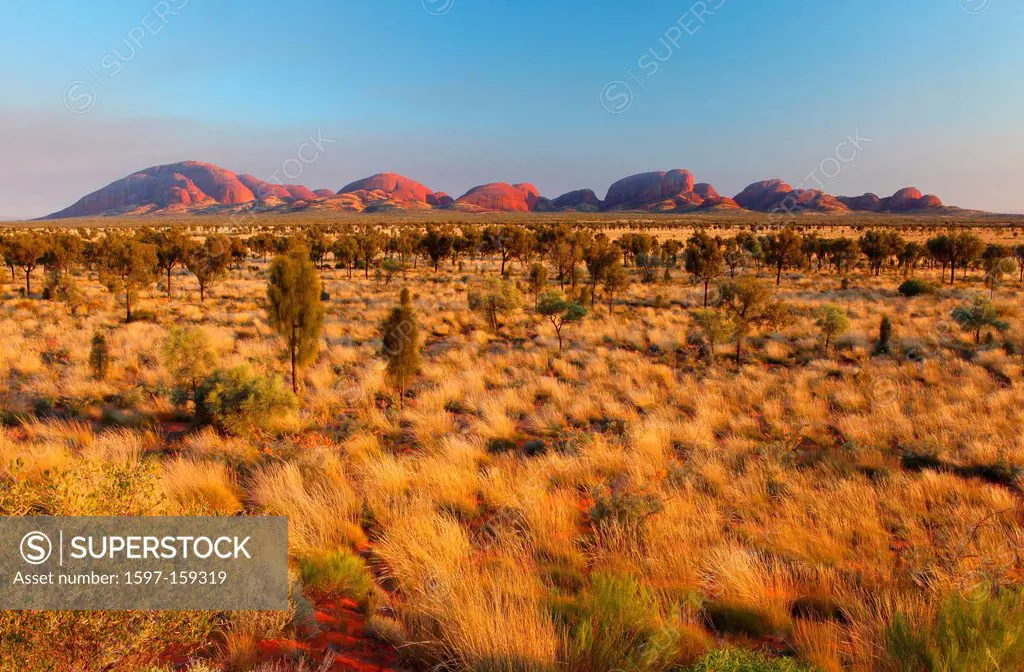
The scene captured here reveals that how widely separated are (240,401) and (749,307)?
15.9m

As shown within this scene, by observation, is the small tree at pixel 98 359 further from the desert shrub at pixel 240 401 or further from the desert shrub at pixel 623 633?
the desert shrub at pixel 623 633

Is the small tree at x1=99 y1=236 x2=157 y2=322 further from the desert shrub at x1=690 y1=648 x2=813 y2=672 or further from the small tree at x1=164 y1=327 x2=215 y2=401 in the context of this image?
the desert shrub at x1=690 y1=648 x2=813 y2=672

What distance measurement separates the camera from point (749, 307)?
1733 centimetres

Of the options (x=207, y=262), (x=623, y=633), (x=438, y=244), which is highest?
(x=438, y=244)

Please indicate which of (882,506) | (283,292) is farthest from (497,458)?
(283,292)

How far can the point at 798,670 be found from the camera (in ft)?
8.68

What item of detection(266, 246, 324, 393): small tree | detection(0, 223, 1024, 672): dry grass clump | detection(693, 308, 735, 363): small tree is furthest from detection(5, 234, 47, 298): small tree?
detection(693, 308, 735, 363): small tree

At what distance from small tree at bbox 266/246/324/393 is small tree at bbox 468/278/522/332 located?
10770 millimetres

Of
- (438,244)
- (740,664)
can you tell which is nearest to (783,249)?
(438,244)

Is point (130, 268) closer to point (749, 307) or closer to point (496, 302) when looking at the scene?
point (496, 302)

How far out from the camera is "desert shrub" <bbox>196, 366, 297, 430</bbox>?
9070 mm

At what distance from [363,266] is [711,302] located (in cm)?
3317

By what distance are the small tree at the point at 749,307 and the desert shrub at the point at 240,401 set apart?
45.3 feet

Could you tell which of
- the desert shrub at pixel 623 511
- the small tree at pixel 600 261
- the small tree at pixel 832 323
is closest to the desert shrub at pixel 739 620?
the desert shrub at pixel 623 511
